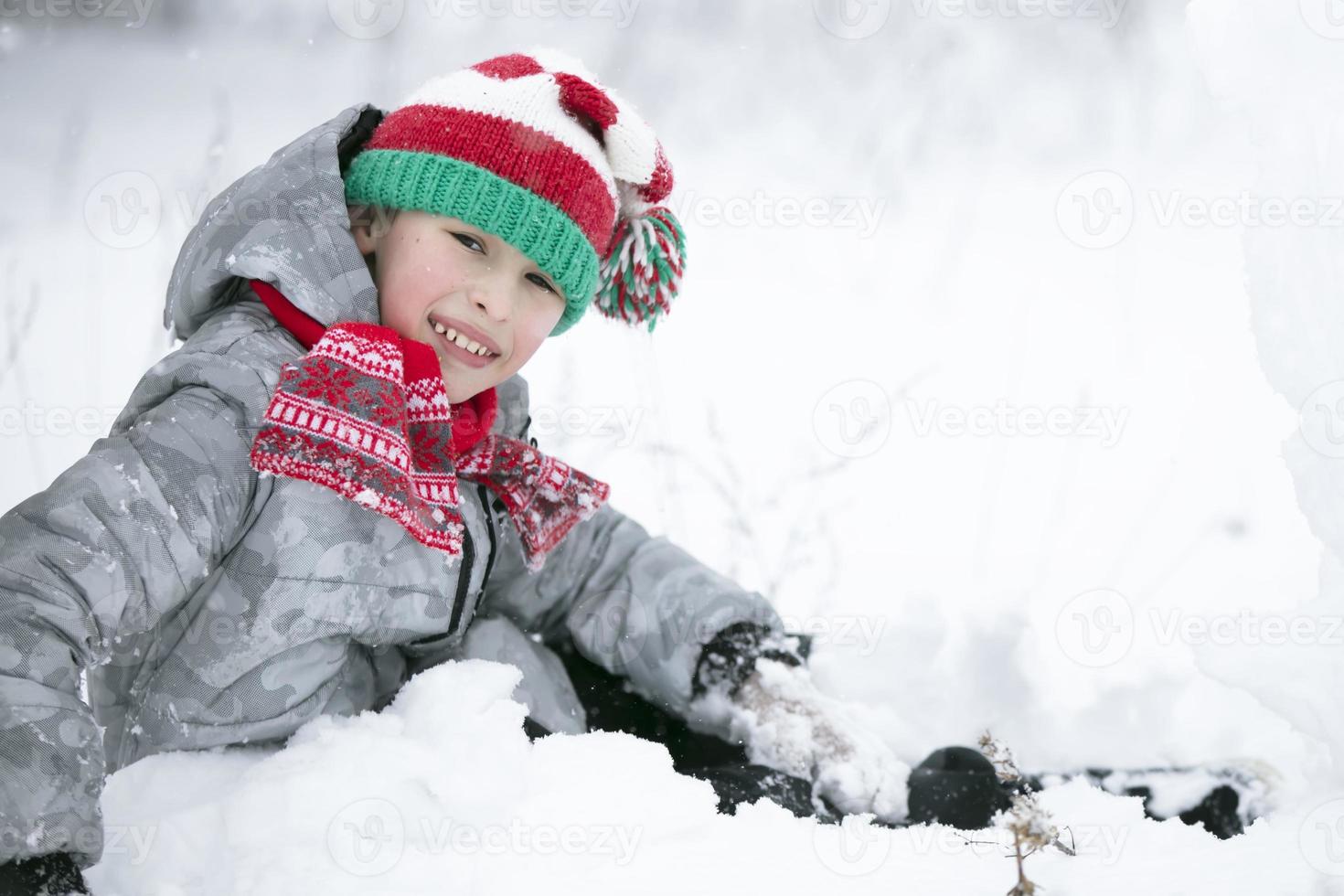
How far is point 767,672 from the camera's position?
5.31 ft

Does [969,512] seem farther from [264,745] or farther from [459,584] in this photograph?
[264,745]

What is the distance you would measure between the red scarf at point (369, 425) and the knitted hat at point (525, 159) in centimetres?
22

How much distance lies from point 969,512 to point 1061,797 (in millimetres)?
1102

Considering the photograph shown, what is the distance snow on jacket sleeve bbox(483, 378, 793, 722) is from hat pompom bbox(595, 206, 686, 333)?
27 centimetres

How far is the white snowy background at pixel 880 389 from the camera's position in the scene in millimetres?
1027

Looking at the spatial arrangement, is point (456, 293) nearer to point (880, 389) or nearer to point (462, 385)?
point (462, 385)

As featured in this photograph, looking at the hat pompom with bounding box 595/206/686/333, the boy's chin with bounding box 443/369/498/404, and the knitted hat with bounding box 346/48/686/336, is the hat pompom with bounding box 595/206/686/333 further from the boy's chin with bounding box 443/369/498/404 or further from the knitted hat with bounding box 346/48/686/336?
the boy's chin with bounding box 443/369/498/404

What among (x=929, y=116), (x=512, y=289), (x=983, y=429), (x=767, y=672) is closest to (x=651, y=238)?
(x=512, y=289)

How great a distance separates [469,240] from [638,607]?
0.72 metres

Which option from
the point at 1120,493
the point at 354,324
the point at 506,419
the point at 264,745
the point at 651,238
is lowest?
the point at 264,745

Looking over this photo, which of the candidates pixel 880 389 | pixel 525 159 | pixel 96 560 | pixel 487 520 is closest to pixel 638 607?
pixel 487 520

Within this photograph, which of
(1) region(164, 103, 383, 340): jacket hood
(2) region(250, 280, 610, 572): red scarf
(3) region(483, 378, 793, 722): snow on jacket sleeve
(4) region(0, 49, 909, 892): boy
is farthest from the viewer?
(3) region(483, 378, 793, 722): snow on jacket sleeve

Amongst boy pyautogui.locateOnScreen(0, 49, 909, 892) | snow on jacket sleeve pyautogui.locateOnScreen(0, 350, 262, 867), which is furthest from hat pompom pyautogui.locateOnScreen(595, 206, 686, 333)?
snow on jacket sleeve pyautogui.locateOnScreen(0, 350, 262, 867)

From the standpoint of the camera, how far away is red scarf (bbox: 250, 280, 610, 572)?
3.64 ft
